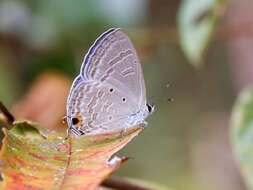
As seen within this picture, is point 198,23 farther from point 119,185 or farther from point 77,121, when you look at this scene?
point 119,185

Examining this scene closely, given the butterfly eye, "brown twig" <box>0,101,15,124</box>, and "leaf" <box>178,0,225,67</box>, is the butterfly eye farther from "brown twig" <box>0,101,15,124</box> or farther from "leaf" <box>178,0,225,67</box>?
"leaf" <box>178,0,225,67</box>

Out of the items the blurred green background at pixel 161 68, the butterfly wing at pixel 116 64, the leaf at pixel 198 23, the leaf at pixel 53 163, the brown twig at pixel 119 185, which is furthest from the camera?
the blurred green background at pixel 161 68

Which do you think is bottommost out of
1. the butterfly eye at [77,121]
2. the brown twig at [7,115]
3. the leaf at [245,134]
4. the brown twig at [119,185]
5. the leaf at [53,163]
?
the leaf at [53,163]

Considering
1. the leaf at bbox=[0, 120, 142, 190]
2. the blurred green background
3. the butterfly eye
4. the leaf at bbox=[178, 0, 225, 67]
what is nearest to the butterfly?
the butterfly eye

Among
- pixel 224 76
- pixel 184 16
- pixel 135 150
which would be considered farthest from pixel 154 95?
pixel 184 16

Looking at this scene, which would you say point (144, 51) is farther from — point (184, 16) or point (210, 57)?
point (210, 57)

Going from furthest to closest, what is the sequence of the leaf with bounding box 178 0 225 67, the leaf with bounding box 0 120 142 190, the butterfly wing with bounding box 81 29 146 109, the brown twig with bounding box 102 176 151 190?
the leaf with bounding box 178 0 225 67
the butterfly wing with bounding box 81 29 146 109
the brown twig with bounding box 102 176 151 190
the leaf with bounding box 0 120 142 190

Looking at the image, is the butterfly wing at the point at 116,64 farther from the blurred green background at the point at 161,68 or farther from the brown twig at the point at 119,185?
the brown twig at the point at 119,185

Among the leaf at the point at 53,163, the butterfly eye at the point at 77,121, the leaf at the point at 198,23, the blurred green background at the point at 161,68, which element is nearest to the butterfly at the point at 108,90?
the butterfly eye at the point at 77,121

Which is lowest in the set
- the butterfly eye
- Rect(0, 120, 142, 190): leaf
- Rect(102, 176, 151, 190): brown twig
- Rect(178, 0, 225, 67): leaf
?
Rect(0, 120, 142, 190): leaf
